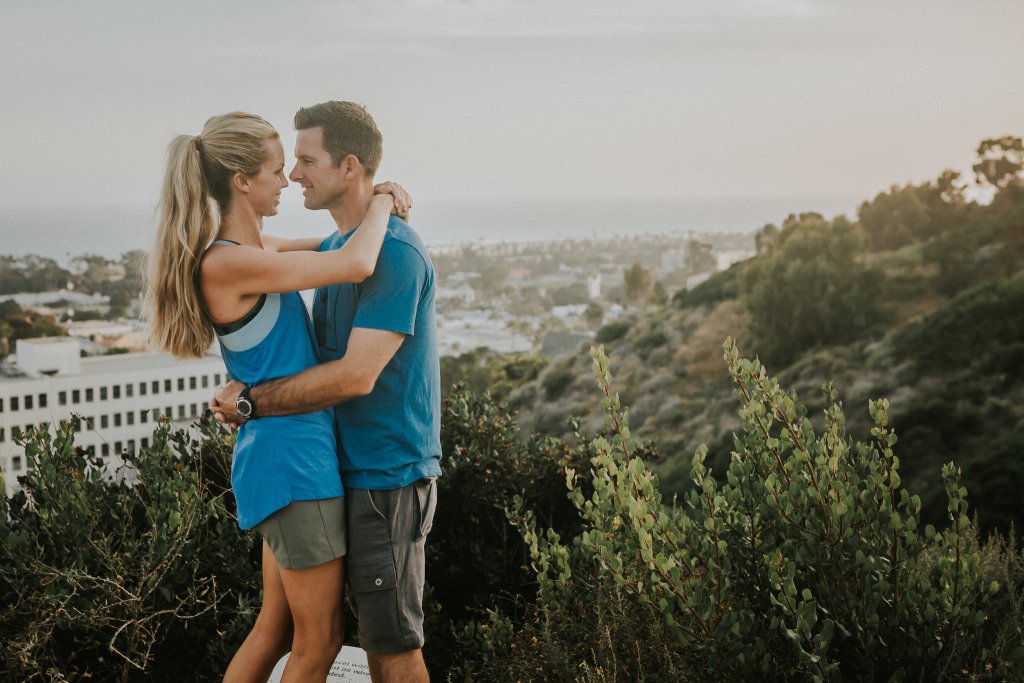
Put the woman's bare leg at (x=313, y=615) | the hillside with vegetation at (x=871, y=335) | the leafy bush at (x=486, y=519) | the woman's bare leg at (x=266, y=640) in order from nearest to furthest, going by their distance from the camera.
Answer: the woman's bare leg at (x=313, y=615), the woman's bare leg at (x=266, y=640), the leafy bush at (x=486, y=519), the hillside with vegetation at (x=871, y=335)

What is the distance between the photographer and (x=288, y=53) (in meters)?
51.1

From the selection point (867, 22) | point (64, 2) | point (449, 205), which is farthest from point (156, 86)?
point (867, 22)

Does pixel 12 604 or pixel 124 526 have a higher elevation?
pixel 124 526

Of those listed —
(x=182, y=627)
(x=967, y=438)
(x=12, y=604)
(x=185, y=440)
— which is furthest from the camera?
(x=967, y=438)

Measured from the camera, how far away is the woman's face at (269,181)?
224 centimetres

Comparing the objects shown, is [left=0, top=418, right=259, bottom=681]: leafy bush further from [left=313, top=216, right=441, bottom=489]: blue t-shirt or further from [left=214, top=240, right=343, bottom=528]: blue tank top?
[left=313, top=216, right=441, bottom=489]: blue t-shirt

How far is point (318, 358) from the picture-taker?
2328 millimetres

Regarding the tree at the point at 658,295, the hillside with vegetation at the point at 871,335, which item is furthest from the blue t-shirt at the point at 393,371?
the tree at the point at 658,295

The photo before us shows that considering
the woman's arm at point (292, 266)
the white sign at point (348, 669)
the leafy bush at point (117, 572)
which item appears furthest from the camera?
the leafy bush at point (117, 572)

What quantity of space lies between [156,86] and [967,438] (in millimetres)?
46755

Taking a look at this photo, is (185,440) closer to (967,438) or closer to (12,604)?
(12,604)

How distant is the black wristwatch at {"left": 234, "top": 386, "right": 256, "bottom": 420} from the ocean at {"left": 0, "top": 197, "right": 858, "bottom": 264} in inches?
1084

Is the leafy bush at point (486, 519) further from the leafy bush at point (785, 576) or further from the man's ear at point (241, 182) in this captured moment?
the man's ear at point (241, 182)

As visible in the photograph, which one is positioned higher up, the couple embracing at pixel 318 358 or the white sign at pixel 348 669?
the couple embracing at pixel 318 358
